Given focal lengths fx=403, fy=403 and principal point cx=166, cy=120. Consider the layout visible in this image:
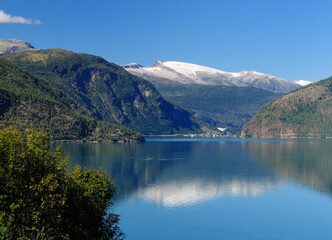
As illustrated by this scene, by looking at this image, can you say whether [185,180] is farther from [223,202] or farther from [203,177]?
[223,202]

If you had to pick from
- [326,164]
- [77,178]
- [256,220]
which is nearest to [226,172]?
[326,164]

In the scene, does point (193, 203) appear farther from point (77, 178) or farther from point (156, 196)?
point (77, 178)

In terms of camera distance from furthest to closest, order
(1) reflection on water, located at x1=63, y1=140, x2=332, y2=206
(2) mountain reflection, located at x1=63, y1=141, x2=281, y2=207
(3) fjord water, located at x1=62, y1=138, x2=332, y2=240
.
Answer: (1) reflection on water, located at x1=63, y1=140, x2=332, y2=206
(2) mountain reflection, located at x1=63, y1=141, x2=281, y2=207
(3) fjord water, located at x1=62, y1=138, x2=332, y2=240

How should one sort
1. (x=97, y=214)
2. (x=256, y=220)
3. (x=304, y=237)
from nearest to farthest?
(x=97, y=214) < (x=304, y=237) < (x=256, y=220)

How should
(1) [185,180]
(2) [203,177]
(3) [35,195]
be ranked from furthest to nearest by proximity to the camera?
(2) [203,177] → (1) [185,180] → (3) [35,195]

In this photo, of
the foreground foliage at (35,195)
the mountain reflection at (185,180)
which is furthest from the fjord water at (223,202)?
the foreground foliage at (35,195)

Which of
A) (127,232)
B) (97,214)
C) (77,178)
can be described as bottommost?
(127,232)

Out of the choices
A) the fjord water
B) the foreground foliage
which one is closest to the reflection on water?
the fjord water

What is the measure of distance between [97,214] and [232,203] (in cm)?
5476

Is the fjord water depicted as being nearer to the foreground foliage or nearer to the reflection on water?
the reflection on water

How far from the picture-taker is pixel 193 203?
3999 inches

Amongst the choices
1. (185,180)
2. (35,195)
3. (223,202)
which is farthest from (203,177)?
(35,195)

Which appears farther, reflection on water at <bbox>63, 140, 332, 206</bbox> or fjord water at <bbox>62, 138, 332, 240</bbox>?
reflection on water at <bbox>63, 140, 332, 206</bbox>

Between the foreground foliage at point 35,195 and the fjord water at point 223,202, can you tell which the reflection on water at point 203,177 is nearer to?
the fjord water at point 223,202
